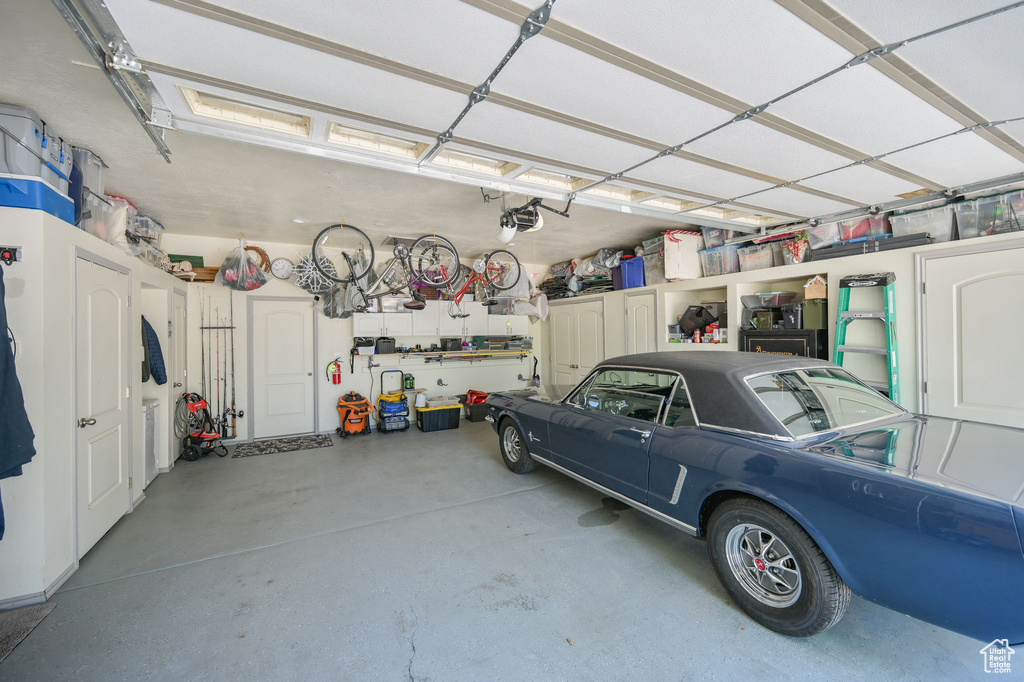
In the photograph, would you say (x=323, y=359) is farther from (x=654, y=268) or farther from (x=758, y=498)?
(x=758, y=498)

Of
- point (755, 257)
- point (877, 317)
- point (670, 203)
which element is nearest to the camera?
point (877, 317)

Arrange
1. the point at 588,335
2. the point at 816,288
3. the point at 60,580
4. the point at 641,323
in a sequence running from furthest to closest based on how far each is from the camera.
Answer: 1. the point at 588,335
2. the point at 641,323
3. the point at 816,288
4. the point at 60,580

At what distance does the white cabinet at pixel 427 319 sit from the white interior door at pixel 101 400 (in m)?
3.38

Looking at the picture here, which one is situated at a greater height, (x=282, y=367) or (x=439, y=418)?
(x=282, y=367)

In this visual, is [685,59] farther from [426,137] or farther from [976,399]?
[976,399]

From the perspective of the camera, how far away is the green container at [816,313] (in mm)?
3793

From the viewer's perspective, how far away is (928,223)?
10.4 feet

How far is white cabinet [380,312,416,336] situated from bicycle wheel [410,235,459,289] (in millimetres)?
1568

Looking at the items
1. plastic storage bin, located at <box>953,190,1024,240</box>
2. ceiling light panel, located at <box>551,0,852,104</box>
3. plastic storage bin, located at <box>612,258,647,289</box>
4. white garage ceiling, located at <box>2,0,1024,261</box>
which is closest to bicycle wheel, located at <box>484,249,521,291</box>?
plastic storage bin, located at <box>612,258,647,289</box>

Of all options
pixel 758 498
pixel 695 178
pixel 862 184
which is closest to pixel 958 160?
pixel 862 184

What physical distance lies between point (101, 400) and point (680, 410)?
3906mm

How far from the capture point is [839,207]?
3.38 meters

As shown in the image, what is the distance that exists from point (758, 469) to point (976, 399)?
251 cm

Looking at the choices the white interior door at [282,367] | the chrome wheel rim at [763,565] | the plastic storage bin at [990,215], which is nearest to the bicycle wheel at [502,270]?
the white interior door at [282,367]
